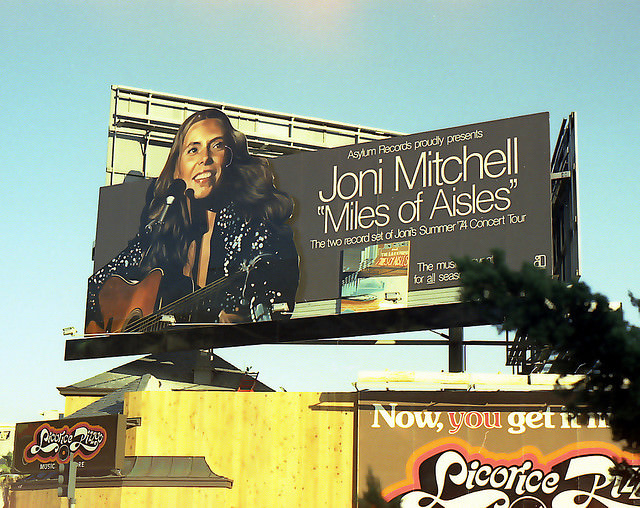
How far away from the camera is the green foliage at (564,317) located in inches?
359

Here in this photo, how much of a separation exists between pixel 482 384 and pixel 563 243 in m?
6.82

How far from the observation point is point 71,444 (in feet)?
82.3

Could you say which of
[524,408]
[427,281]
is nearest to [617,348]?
[524,408]

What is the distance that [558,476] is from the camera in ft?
74.7

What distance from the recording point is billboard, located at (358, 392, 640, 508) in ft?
74.4

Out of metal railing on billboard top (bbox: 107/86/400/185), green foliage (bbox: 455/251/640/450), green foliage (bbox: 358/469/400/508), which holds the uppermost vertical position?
metal railing on billboard top (bbox: 107/86/400/185)

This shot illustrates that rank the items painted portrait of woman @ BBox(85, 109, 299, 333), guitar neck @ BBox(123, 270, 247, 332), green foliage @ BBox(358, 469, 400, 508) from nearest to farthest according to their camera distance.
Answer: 1. green foliage @ BBox(358, 469, 400, 508)
2. painted portrait of woman @ BBox(85, 109, 299, 333)
3. guitar neck @ BBox(123, 270, 247, 332)

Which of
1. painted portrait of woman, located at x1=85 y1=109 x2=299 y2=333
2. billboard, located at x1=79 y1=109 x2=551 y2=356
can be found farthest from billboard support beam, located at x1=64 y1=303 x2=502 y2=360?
painted portrait of woman, located at x1=85 y1=109 x2=299 y2=333

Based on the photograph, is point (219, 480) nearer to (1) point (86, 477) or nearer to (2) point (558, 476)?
(1) point (86, 477)

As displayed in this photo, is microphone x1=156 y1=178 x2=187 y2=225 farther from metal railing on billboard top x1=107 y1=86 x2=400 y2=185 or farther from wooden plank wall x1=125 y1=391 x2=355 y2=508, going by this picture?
wooden plank wall x1=125 y1=391 x2=355 y2=508

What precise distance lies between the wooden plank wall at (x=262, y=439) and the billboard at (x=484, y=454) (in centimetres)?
82

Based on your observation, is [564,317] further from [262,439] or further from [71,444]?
[71,444]

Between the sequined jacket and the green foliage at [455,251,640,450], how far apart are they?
1939cm

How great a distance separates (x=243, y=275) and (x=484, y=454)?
10587 millimetres
